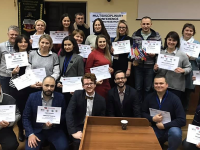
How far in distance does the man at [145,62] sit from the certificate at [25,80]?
5.26ft

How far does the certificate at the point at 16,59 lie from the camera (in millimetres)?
2904

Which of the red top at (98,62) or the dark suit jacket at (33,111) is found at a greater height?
the red top at (98,62)

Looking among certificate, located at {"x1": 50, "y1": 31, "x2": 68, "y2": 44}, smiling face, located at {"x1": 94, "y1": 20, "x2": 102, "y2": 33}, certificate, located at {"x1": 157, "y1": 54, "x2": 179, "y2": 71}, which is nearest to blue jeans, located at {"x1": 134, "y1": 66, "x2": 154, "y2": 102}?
certificate, located at {"x1": 157, "y1": 54, "x2": 179, "y2": 71}

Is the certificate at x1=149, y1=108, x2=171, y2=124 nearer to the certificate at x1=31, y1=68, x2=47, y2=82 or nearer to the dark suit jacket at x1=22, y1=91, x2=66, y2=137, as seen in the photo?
the dark suit jacket at x1=22, y1=91, x2=66, y2=137

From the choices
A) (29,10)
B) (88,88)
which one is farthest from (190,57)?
→ (29,10)

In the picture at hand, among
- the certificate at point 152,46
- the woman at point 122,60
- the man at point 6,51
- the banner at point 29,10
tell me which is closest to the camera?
the man at point 6,51

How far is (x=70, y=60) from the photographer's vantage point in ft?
9.76

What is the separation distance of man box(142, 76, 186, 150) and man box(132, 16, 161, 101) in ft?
1.82

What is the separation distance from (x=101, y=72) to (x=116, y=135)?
4.19ft

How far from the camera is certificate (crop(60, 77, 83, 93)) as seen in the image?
2.90m

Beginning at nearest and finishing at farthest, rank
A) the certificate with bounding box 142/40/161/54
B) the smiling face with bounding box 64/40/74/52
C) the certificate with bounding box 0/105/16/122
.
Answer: the certificate with bounding box 0/105/16/122, the smiling face with bounding box 64/40/74/52, the certificate with bounding box 142/40/161/54

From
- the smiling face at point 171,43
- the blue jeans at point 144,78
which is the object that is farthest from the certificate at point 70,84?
the smiling face at point 171,43

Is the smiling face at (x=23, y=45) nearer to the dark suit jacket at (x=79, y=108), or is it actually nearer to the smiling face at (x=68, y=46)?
the smiling face at (x=68, y=46)

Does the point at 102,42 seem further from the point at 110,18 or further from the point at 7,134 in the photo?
the point at 110,18
